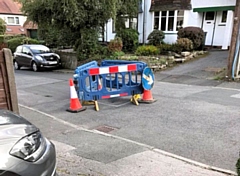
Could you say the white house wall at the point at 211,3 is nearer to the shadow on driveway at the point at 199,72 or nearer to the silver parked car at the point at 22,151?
the shadow on driveway at the point at 199,72

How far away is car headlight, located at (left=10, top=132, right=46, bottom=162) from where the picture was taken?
2107mm

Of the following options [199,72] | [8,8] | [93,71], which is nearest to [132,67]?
[93,71]

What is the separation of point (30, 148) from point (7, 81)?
8.58ft

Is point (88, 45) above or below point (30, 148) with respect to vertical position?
above

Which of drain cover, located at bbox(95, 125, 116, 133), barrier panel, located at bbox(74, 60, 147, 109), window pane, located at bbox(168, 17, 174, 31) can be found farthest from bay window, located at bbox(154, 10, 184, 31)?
drain cover, located at bbox(95, 125, 116, 133)

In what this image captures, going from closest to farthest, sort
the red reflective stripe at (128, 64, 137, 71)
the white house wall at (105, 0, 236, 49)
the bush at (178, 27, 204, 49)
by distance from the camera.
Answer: the red reflective stripe at (128, 64, 137, 71) < the bush at (178, 27, 204, 49) < the white house wall at (105, 0, 236, 49)

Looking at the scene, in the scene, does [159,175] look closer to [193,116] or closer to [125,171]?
[125,171]

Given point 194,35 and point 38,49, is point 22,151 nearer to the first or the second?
point 194,35

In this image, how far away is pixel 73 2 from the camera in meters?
13.1

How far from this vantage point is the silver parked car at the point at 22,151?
1986mm

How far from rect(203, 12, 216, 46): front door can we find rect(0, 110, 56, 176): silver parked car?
15979mm

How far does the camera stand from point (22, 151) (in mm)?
2148

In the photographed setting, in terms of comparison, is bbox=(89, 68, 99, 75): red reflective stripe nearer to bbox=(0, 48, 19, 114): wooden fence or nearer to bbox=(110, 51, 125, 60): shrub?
bbox=(0, 48, 19, 114): wooden fence

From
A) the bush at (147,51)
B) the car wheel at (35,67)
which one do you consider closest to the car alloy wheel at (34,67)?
the car wheel at (35,67)
